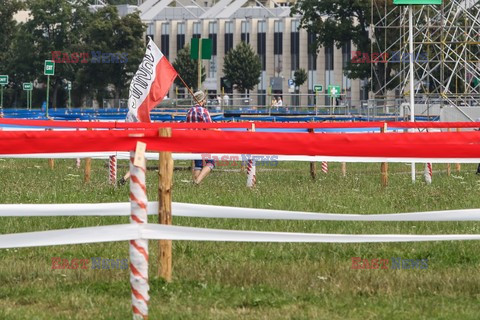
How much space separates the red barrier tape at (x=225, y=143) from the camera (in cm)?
848

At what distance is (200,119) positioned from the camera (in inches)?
834

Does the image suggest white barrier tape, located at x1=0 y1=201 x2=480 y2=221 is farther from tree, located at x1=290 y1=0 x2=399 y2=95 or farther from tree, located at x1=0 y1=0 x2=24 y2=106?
tree, located at x1=0 y1=0 x2=24 y2=106

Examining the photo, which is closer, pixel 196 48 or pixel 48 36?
pixel 196 48

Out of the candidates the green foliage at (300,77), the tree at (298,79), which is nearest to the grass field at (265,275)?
the tree at (298,79)

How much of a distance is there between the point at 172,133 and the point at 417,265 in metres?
3.01

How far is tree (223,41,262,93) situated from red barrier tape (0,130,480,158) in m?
106

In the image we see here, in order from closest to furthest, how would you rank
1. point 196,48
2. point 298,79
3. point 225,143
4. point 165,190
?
point 225,143
point 165,190
point 196,48
point 298,79

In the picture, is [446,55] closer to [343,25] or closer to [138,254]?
[343,25]

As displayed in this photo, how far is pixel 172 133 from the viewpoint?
855 centimetres

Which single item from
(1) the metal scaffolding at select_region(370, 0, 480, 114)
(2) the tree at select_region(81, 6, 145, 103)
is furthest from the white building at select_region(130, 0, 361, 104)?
(1) the metal scaffolding at select_region(370, 0, 480, 114)

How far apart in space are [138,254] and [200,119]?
13257 mm

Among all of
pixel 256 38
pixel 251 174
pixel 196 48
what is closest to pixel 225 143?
pixel 251 174

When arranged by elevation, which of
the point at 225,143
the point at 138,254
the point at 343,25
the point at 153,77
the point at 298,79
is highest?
the point at 343,25

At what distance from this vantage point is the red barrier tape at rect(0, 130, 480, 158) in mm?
8484
